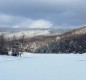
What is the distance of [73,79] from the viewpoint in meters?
16.0

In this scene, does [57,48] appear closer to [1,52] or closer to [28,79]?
[1,52]

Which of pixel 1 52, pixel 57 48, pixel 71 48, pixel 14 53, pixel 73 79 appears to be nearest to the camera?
pixel 73 79

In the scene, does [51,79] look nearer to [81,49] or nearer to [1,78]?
[1,78]

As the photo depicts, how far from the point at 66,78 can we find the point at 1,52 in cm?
4449

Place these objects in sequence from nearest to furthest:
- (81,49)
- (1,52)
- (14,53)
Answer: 1. (14,53)
2. (1,52)
3. (81,49)

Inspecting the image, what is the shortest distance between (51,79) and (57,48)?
8028 centimetres

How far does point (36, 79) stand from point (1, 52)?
44289 mm

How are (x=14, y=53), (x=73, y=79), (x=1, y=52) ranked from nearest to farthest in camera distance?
1. (x=73, y=79)
2. (x=14, y=53)
3. (x=1, y=52)

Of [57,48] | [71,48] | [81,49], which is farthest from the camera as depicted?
[57,48]

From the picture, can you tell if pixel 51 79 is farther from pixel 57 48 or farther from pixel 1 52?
pixel 57 48

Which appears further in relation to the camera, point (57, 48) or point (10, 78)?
point (57, 48)

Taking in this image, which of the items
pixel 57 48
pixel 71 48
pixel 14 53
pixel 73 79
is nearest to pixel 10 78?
pixel 73 79

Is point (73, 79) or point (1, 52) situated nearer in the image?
point (73, 79)

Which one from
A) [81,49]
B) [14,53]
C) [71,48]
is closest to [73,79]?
[14,53]
